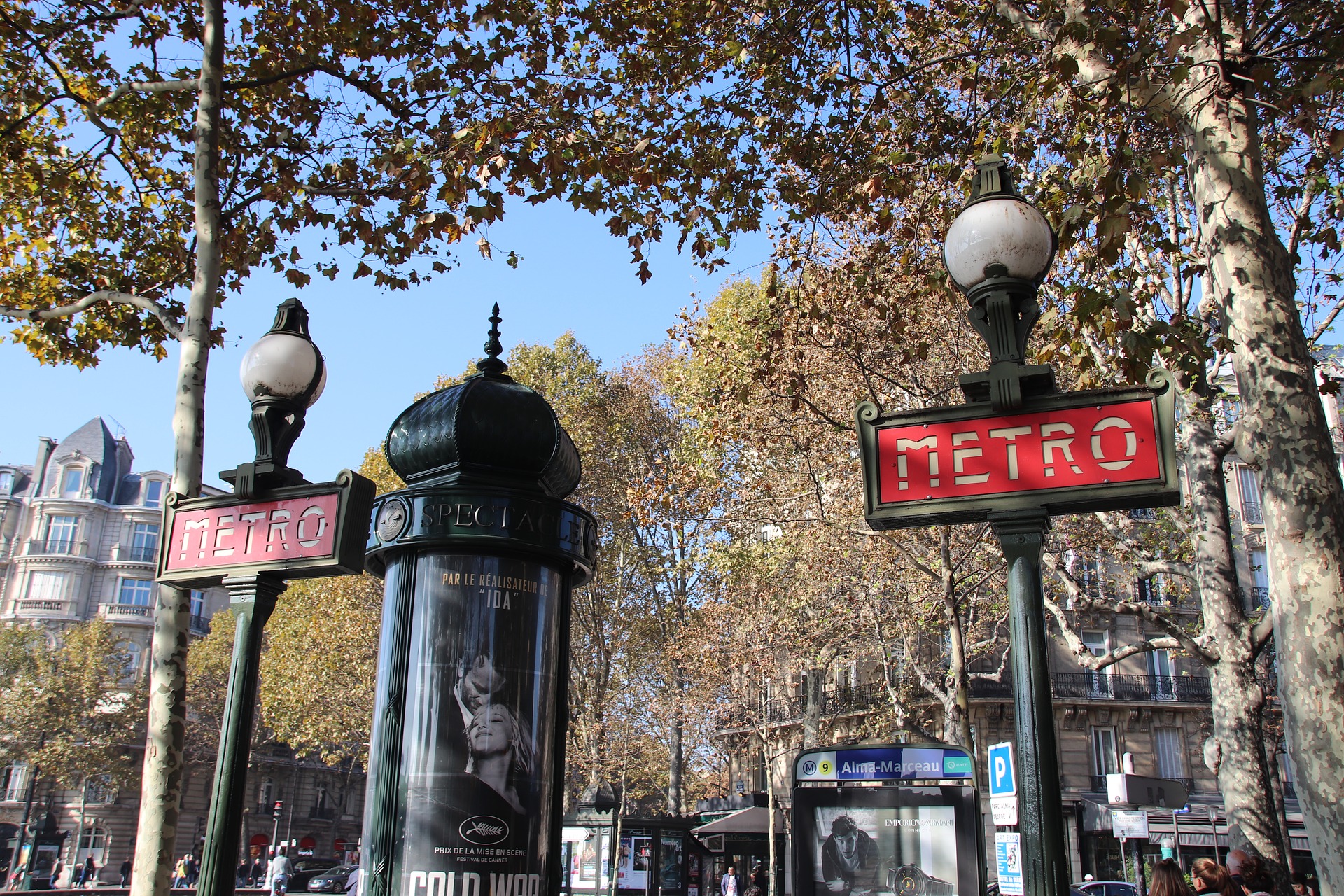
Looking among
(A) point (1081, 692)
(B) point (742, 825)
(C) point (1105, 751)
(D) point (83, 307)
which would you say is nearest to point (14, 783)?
(B) point (742, 825)

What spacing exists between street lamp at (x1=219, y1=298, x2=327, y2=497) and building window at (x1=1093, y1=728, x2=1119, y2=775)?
109 feet

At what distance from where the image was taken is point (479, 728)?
6.11 meters

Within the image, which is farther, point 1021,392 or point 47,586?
point 47,586

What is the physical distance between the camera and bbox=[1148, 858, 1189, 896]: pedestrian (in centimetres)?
604

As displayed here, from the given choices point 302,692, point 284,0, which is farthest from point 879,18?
point 302,692

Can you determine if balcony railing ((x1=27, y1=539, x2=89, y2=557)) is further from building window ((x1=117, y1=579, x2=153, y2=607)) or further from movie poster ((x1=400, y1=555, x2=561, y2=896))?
movie poster ((x1=400, y1=555, x2=561, y2=896))

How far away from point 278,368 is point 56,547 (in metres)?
56.0

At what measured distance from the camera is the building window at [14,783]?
150ft

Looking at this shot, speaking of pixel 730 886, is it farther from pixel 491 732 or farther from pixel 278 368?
pixel 278 368

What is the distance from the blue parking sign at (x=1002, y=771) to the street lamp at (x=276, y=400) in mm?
6869

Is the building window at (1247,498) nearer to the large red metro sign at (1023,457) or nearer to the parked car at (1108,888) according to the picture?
the parked car at (1108,888)

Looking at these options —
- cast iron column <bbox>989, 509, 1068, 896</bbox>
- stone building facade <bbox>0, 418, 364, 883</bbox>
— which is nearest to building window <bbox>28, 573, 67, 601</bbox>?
stone building facade <bbox>0, 418, 364, 883</bbox>

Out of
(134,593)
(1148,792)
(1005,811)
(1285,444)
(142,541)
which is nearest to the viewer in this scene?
(1285,444)

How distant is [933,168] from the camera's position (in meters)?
10.6
